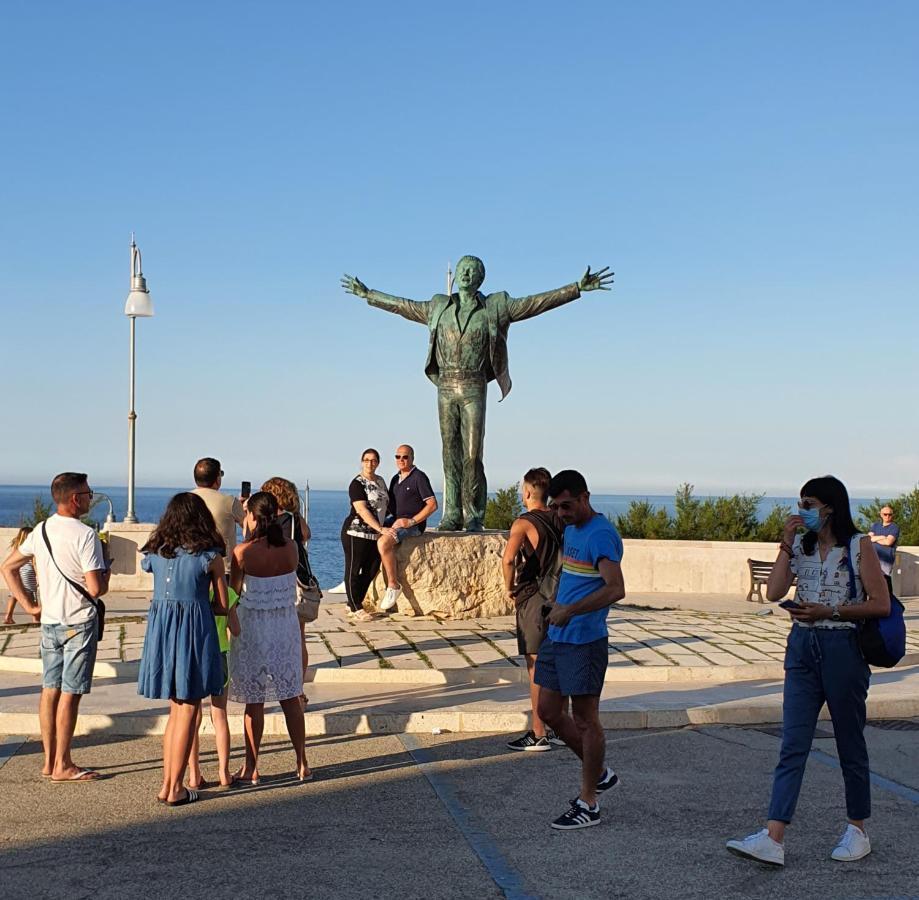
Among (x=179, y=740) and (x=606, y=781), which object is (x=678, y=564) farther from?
(x=179, y=740)

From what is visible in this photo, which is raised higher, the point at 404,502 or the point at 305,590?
the point at 404,502

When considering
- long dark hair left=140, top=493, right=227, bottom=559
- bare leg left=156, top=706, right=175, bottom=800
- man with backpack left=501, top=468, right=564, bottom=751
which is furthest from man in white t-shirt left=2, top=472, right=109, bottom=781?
man with backpack left=501, top=468, right=564, bottom=751

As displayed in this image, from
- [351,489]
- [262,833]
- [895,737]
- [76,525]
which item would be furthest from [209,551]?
[351,489]

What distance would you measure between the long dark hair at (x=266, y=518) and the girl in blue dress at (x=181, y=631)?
1.47ft

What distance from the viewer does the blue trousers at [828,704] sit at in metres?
5.13

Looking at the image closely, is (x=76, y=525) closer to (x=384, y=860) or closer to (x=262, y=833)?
(x=262, y=833)

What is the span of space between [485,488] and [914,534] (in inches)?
489

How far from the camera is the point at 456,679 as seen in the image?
9766 millimetres

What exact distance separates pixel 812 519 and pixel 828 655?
59 centimetres

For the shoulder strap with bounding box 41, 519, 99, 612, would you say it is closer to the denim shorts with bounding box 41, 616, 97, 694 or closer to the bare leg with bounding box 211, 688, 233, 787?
the denim shorts with bounding box 41, 616, 97, 694

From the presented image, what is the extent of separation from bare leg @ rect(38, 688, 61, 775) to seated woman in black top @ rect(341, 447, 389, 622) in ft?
16.8

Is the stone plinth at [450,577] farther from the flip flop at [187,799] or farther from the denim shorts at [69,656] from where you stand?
the flip flop at [187,799]

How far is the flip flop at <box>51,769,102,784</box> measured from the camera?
6570 mm

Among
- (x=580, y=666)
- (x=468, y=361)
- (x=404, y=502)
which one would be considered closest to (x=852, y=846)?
(x=580, y=666)
